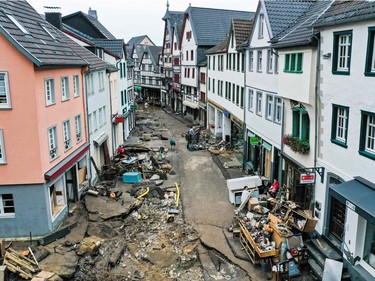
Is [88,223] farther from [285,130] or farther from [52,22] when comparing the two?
[52,22]

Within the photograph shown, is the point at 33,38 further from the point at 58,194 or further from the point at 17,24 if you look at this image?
the point at 58,194

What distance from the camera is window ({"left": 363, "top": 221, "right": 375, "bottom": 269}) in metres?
12.5

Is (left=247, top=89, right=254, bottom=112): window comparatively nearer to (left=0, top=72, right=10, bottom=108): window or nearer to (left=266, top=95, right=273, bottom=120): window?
(left=266, top=95, right=273, bottom=120): window

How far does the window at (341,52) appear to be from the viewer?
13.3 metres

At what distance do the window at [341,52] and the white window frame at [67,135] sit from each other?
1383cm

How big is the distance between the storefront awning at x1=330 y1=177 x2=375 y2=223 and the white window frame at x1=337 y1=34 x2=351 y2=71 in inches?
163

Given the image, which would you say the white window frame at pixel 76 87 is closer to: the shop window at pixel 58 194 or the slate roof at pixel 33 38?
the slate roof at pixel 33 38

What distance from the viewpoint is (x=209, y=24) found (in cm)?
5138

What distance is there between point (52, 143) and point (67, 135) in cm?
214

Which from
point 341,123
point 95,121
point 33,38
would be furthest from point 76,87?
point 341,123

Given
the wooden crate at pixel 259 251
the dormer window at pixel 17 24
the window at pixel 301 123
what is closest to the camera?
the wooden crate at pixel 259 251

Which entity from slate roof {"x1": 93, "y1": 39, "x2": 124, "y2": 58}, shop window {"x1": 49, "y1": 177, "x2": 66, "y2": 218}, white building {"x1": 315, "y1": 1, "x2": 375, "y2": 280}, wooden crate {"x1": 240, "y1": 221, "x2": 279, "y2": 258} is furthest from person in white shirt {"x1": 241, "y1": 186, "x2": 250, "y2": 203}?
slate roof {"x1": 93, "y1": 39, "x2": 124, "y2": 58}

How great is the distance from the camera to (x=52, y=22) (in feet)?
88.3

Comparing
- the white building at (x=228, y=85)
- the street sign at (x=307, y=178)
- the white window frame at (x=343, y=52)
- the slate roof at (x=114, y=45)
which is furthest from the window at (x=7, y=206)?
the slate roof at (x=114, y=45)
